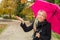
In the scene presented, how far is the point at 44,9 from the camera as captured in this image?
588cm

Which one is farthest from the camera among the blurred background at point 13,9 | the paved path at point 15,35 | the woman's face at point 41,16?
the blurred background at point 13,9

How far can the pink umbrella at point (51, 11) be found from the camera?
569 centimetres

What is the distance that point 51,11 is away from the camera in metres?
5.84

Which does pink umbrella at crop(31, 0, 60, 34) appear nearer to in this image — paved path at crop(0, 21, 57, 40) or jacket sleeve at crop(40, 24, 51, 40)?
jacket sleeve at crop(40, 24, 51, 40)

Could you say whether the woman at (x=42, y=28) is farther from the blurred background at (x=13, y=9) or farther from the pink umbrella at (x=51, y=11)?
the blurred background at (x=13, y=9)

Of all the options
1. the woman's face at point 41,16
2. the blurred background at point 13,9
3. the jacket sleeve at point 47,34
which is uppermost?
the woman's face at point 41,16

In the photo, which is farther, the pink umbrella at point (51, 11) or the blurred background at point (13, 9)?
the blurred background at point (13, 9)

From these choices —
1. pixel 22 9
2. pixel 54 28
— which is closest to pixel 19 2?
pixel 22 9

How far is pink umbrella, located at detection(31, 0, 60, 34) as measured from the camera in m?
5.69

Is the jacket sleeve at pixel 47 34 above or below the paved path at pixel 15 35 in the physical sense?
above

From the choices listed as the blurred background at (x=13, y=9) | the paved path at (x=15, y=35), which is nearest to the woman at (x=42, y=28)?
the paved path at (x=15, y=35)

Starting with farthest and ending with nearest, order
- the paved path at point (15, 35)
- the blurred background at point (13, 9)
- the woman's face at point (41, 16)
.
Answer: the blurred background at point (13, 9) < the paved path at point (15, 35) < the woman's face at point (41, 16)

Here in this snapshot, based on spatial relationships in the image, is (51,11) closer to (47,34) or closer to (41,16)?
(41,16)

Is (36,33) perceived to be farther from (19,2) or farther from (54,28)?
(19,2)
